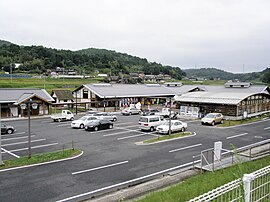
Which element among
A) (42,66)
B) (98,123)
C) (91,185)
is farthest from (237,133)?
(42,66)

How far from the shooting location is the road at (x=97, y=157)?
13.1 m

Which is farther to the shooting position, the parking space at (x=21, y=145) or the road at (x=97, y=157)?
the parking space at (x=21, y=145)

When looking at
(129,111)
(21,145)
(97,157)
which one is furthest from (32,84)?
(97,157)

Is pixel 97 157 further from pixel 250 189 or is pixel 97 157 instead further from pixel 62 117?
pixel 62 117

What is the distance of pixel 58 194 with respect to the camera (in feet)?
40.9

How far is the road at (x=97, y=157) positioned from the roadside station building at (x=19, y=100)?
8836mm

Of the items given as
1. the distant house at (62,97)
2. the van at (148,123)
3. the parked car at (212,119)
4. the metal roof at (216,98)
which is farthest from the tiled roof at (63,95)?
the parked car at (212,119)

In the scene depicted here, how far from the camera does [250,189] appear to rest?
610 centimetres

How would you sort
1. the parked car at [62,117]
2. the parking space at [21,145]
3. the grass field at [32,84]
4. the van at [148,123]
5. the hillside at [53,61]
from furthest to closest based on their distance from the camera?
the hillside at [53,61] → the grass field at [32,84] → the parked car at [62,117] → the van at [148,123] → the parking space at [21,145]

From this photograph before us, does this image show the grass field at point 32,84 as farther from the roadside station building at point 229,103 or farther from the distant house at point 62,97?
the roadside station building at point 229,103

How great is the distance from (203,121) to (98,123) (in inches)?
539

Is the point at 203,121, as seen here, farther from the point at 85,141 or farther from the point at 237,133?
the point at 85,141

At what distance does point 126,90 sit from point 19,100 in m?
23.4

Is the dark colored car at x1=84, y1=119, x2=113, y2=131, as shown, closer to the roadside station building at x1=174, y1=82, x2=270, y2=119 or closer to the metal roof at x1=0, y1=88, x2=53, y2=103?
the metal roof at x1=0, y1=88, x2=53, y2=103
